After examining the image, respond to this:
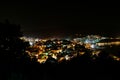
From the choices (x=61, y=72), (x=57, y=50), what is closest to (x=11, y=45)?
(x=61, y=72)

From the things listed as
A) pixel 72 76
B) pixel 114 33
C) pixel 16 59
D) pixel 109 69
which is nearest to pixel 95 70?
pixel 109 69

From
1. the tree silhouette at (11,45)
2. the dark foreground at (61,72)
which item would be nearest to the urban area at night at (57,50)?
the tree silhouette at (11,45)

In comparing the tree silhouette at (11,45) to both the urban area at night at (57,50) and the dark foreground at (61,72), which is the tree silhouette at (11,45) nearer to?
the dark foreground at (61,72)

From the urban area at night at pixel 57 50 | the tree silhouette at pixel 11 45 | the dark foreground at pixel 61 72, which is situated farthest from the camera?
the urban area at night at pixel 57 50

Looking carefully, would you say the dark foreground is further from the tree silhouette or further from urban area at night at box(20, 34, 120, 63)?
urban area at night at box(20, 34, 120, 63)

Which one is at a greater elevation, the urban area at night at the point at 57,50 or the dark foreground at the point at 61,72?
the urban area at night at the point at 57,50

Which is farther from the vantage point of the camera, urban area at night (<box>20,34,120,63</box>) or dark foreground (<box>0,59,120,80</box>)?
urban area at night (<box>20,34,120,63</box>)

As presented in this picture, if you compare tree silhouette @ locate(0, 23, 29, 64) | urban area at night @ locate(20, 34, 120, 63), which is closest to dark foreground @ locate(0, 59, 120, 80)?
tree silhouette @ locate(0, 23, 29, 64)

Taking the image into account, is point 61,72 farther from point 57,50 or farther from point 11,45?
point 57,50

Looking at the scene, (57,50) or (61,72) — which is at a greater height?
(57,50)

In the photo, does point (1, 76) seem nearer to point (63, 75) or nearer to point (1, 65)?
point (1, 65)

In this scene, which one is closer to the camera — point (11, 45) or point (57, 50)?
point (11, 45)
